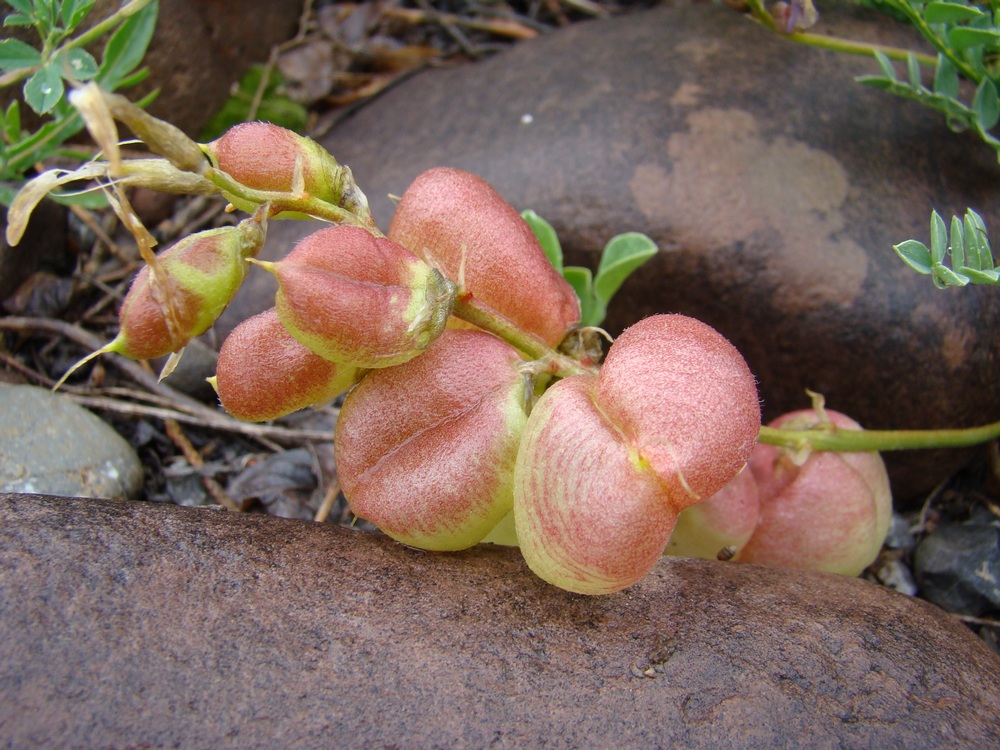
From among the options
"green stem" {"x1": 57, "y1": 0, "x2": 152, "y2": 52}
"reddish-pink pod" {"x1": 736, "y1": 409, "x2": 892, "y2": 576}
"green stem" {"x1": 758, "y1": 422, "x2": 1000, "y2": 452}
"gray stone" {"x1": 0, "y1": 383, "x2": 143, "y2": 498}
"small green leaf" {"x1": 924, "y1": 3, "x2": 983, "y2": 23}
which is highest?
"green stem" {"x1": 57, "y1": 0, "x2": 152, "y2": 52}

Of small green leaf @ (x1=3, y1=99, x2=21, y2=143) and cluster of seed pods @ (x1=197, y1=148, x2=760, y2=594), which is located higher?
small green leaf @ (x1=3, y1=99, x2=21, y2=143)

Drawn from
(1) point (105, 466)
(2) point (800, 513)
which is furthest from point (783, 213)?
(1) point (105, 466)

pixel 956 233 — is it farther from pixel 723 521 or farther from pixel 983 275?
pixel 723 521

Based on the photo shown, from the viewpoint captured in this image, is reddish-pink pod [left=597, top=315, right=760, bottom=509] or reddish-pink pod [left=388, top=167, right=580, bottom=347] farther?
reddish-pink pod [left=388, top=167, right=580, bottom=347]

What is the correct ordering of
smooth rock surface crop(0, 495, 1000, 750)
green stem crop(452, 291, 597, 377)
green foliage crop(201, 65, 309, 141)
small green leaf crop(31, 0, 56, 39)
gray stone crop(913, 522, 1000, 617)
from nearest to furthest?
smooth rock surface crop(0, 495, 1000, 750) < green stem crop(452, 291, 597, 377) < small green leaf crop(31, 0, 56, 39) < gray stone crop(913, 522, 1000, 617) < green foliage crop(201, 65, 309, 141)

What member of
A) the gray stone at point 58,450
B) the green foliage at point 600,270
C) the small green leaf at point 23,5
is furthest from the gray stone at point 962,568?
the small green leaf at point 23,5

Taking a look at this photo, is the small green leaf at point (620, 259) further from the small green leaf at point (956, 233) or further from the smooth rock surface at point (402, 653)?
the smooth rock surface at point (402, 653)

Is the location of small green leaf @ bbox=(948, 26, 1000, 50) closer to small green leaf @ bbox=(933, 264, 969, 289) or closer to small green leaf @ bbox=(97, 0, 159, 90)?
small green leaf @ bbox=(933, 264, 969, 289)

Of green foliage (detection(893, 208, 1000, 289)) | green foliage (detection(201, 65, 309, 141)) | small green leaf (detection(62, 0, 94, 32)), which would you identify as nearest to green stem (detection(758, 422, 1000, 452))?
green foliage (detection(893, 208, 1000, 289))
